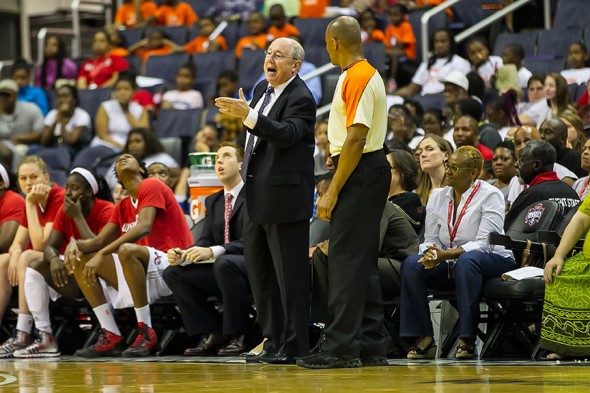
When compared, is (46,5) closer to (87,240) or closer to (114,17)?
(114,17)

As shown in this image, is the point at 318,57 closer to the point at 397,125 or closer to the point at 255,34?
the point at 255,34

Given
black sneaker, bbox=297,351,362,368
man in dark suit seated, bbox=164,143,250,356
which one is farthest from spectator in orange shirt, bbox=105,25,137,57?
black sneaker, bbox=297,351,362,368

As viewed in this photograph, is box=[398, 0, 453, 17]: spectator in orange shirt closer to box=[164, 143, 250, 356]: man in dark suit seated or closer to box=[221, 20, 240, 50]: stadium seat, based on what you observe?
box=[221, 20, 240, 50]: stadium seat

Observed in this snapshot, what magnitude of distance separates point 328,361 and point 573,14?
25.9 feet

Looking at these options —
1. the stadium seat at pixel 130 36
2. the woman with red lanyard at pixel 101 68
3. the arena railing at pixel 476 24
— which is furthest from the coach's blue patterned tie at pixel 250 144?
the stadium seat at pixel 130 36

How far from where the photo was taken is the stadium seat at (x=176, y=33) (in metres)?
16.8

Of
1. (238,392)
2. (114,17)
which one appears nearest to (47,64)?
(114,17)

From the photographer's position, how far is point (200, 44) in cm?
1616

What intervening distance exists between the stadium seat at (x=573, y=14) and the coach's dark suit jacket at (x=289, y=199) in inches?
272

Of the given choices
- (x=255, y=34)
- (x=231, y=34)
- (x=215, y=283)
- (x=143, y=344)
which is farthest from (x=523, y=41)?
(x=143, y=344)

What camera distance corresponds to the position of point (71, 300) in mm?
9281

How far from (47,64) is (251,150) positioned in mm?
10015

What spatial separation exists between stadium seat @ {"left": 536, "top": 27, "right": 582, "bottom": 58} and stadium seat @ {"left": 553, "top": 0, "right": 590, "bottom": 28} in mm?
199

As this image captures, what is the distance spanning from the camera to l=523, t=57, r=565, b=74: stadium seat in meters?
12.3
